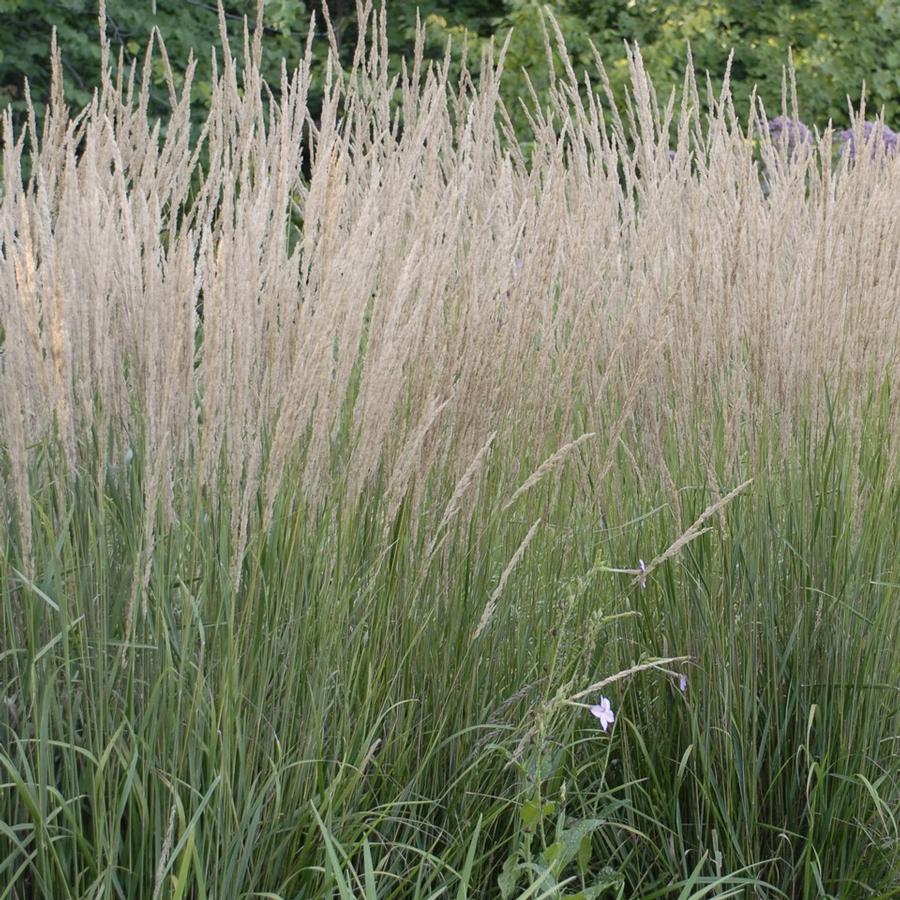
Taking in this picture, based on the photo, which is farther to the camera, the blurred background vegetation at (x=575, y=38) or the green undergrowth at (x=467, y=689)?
the blurred background vegetation at (x=575, y=38)

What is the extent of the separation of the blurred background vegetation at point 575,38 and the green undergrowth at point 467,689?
289 inches

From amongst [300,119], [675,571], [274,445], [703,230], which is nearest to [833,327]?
[703,230]

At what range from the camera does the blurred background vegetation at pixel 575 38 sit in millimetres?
9680

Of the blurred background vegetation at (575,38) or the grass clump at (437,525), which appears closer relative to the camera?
the grass clump at (437,525)

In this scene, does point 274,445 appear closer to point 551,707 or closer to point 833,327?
point 551,707

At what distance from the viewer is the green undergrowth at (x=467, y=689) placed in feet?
5.80

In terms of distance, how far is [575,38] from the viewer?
34.3ft

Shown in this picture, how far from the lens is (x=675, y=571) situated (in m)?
2.47

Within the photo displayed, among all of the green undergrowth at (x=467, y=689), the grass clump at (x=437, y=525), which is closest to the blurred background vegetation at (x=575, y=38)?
the grass clump at (x=437, y=525)

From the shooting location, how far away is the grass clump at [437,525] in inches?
70.0

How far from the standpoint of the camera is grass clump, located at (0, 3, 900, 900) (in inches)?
70.0

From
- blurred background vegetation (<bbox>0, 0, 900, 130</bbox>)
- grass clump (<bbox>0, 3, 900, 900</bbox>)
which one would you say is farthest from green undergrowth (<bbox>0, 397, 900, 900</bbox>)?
blurred background vegetation (<bbox>0, 0, 900, 130</bbox>)

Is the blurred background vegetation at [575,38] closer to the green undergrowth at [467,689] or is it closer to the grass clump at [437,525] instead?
the grass clump at [437,525]

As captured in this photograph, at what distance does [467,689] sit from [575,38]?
9.02 metres
